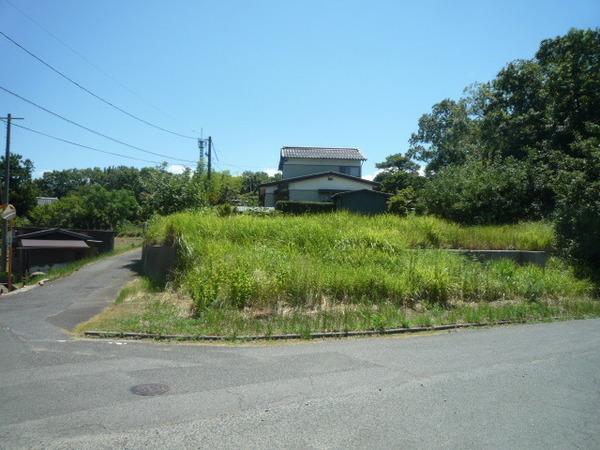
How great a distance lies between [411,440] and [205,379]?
2.87 m

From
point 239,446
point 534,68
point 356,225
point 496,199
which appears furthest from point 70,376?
point 534,68

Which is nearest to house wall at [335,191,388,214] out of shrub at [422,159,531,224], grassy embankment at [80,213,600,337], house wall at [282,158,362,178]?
shrub at [422,159,531,224]

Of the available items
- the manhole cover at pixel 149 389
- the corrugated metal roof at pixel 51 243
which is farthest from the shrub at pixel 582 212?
the corrugated metal roof at pixel 51 243

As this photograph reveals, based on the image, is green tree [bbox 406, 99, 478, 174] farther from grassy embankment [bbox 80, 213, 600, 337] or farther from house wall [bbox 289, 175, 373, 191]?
grassy embankment [bbox 80, 213, 600, 337]

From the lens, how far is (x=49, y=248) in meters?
30.6

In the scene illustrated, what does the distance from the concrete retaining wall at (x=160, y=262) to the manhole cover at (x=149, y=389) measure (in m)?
8.41

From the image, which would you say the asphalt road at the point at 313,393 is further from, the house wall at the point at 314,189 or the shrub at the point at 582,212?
the house wall at the point at 314,189

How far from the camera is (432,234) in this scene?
14953 mm

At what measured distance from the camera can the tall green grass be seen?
1038cm

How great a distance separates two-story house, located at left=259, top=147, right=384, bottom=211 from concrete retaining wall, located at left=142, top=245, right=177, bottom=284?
67.1 feet

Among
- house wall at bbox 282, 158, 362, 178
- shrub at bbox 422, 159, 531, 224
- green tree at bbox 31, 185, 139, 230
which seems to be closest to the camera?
shrub at bbox 422, 159, 531, 224

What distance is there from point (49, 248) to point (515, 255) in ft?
94.6

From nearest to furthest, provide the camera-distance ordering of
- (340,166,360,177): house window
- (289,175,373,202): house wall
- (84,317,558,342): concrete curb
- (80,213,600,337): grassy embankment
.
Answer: (84,317,558,342): concrete curb, (80,213,600,337): grassy embankment, (289,175,373,202): house wall, (340,166,360,177): house window

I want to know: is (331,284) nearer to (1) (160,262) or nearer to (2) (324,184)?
(1) (160,262)
